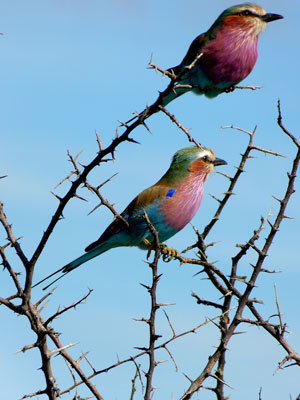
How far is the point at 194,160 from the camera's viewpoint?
19.9 feet

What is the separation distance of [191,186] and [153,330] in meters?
2.38

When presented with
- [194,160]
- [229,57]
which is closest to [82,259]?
[194,160]

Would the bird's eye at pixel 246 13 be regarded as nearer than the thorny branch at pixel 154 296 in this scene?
No

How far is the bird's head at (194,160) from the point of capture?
237 inches

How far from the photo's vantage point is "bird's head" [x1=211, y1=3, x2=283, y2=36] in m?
5.81

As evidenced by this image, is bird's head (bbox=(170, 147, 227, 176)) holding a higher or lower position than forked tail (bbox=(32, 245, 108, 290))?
higher

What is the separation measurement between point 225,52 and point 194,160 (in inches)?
43.4

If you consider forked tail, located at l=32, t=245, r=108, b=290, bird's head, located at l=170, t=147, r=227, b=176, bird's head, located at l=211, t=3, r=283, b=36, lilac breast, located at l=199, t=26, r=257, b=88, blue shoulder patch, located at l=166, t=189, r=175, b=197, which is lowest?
forked tail, located at l=32, t=245, r=108, b=290

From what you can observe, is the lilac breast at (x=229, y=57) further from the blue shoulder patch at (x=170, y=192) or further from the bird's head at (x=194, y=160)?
the blue shoulder patch at (x=170, y=192)

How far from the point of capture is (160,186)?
589cm

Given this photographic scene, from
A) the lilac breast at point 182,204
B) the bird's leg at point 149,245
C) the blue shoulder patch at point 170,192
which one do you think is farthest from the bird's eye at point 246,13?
the bird's leg at point 149,245

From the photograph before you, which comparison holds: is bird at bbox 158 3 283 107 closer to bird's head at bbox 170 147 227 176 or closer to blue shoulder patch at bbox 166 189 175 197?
bird's head at bbox 170 147 227 176

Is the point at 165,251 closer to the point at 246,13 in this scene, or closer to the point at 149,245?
the point at 149,245

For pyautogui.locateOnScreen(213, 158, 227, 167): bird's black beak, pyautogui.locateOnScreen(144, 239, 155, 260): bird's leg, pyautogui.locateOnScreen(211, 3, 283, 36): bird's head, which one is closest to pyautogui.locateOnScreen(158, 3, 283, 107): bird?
pyautogui.locateOnScreen(211, 3, 283, 36): bird's head
